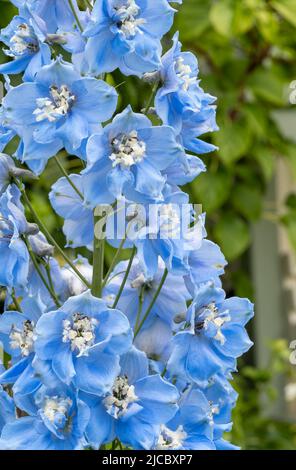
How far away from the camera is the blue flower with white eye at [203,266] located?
1.14m

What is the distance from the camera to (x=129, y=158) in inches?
41.9

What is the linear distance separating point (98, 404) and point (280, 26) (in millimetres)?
2187

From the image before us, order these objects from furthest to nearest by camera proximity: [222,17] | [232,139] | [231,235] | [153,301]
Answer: [231,235] → [232,139] → [222,17] → [153,301]

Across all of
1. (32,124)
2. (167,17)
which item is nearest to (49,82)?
(32,124)

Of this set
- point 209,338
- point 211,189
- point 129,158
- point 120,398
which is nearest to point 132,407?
point 120,398

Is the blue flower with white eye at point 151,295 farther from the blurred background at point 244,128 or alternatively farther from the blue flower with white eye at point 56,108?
the blurred background at point 244,128

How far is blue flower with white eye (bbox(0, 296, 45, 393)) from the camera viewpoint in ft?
3.52

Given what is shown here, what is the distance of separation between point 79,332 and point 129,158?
208 millimetres

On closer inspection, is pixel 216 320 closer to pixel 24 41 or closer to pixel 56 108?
pixel 56 108

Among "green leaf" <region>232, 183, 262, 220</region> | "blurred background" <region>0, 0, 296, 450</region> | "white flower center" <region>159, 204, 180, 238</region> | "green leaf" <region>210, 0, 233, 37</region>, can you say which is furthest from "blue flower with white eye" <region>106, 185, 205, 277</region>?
"green leaf" <region>232, 183, 262, 220</region>

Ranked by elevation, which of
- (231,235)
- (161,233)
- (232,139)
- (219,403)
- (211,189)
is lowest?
(231,235)

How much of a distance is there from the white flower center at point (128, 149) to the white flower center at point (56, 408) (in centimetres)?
28

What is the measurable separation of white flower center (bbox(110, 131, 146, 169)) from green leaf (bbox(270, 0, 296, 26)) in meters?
1.78

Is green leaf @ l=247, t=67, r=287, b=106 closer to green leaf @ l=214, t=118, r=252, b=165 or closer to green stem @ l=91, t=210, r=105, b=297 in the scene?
green leaf @ l=214, t=118, r=252, b=165
